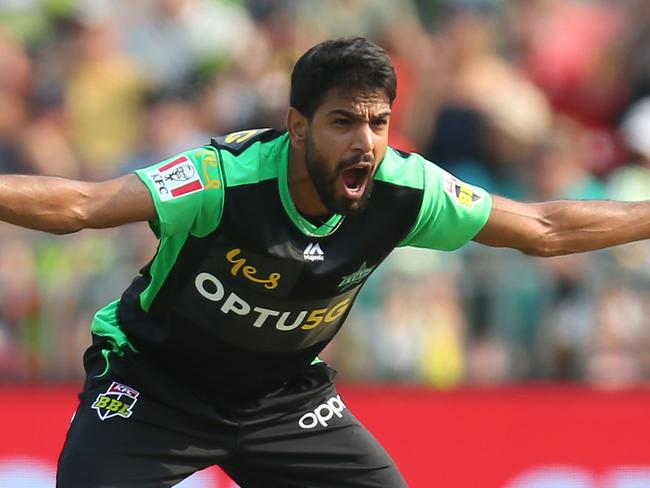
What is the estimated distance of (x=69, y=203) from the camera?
5234 millimetres

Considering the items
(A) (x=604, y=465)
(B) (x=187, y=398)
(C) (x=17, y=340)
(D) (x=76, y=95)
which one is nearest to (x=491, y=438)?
(A) (x=604, y=465)

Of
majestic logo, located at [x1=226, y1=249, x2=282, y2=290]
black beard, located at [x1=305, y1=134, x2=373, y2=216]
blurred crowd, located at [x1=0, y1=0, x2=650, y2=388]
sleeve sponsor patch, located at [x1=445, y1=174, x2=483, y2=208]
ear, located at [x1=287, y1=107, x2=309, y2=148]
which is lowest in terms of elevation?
majestic logo, located at [x1=226, y1=249, x2=282, y2=290]

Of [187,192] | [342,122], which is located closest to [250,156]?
[187,192]

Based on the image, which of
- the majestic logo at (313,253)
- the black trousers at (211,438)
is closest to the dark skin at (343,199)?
the majestic logo at (313,253)

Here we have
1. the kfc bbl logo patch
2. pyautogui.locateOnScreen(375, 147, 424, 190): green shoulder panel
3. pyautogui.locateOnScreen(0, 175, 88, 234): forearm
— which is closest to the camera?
pyautogui.locateOnScreen(0, 175, 88, 234): forearm

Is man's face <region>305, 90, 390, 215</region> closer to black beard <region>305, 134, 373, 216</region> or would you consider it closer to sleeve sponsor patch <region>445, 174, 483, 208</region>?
black beard <region>305, 134, 373, 216</region>

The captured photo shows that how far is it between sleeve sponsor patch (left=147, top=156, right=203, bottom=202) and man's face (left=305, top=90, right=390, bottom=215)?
46 cm

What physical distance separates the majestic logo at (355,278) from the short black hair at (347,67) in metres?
0.79

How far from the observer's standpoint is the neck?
18.6 ft

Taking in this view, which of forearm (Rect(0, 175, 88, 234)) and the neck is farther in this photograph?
the neck

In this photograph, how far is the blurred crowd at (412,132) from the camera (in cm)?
924

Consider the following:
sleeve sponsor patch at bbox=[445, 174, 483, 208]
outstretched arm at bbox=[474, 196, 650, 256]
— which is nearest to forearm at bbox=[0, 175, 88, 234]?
sleeve sponsor patch at bbox=[445, 174, 483, 208]

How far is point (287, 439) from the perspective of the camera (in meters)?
6.04

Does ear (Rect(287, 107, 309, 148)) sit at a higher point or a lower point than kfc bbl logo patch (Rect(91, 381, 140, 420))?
higher
